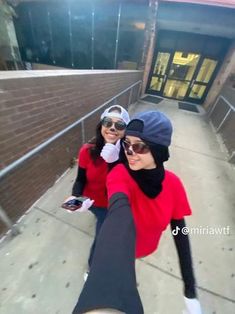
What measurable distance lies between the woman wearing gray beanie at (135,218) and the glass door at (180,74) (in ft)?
28.2

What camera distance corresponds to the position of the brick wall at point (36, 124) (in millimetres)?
1619

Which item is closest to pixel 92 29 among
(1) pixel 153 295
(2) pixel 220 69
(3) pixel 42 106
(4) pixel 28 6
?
(4) pixel 28 6

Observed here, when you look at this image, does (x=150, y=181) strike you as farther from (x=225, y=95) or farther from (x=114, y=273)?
(x=225, y=95)

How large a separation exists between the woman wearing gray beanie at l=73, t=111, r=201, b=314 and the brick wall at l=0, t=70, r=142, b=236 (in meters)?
1.26

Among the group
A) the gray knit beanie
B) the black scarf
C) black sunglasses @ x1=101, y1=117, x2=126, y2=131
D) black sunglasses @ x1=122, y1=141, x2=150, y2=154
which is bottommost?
black sunglasses @ x1=101, y1=117, x2=126, y2=131

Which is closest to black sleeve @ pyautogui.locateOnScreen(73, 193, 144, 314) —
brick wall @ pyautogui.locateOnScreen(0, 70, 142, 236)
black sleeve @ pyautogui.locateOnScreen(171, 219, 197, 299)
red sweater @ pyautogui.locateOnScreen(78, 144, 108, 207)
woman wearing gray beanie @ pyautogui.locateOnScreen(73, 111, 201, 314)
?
woman wearing gray beanie @ pyautogui.locateOnScreen(73, 111, 201, 314)

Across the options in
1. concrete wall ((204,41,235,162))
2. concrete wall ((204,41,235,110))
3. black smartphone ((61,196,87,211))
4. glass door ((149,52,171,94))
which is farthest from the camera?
glass door ((149,52,171,94))

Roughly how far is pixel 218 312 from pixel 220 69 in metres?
8.66

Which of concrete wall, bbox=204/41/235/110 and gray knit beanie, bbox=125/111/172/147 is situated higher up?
gray knit beanie, bbox=125/111/172/147

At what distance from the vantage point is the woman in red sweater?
4.94 ft

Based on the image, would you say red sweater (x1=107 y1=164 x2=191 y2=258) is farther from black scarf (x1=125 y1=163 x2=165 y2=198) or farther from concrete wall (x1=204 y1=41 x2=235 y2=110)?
concrete wall (x1=204 y1=41 x2=235 y2=110)

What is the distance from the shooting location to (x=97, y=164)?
150 centimetres

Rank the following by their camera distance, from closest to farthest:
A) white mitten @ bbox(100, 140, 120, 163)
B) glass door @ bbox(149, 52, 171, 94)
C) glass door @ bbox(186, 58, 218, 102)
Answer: white mitten @ bbox(100, 140, 120, 163)
glass door @ bbox(186, 58, 218, 102)
glass door @ bbox(149, 52, 171, 94)

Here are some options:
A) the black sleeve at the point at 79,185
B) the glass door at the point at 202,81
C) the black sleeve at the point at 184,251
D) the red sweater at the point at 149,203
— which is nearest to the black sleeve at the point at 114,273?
the red sweater at the point at 149,203
